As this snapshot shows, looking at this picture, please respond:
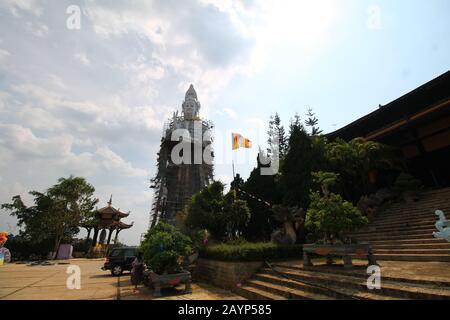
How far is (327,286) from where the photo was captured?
6.33 m

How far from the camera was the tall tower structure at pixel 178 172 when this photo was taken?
42062 millimetres

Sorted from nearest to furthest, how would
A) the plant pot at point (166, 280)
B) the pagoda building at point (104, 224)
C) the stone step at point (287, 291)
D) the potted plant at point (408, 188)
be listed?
1. the stone step at point (287, 291)
2. the plant pot at point (166, 280)
3. the potted plant at point (408, 188)
4. the pagoda building at point (104, 224)

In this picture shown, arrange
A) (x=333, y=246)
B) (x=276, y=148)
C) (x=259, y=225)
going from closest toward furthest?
(x=333, y=246) < (x=259, y=225) < (x=276, y=148)

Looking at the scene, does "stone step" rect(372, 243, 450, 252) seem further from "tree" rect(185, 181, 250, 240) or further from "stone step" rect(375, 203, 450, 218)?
"tree" rect(185, 181, 250, 240)

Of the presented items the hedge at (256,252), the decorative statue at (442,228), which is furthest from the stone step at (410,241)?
Answer: the decorative statue at (442,228)

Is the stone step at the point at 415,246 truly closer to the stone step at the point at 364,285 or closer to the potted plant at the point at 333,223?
the potted plant at the point at 333,223

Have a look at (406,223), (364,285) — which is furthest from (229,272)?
Answer: (406,223)

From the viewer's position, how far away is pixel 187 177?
1795 inches

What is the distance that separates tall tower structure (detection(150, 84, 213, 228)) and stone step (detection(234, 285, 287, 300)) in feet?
106

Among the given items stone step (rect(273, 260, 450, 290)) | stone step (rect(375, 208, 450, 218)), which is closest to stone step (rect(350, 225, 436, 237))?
stone step (rect(375, 208, 450, 218))
